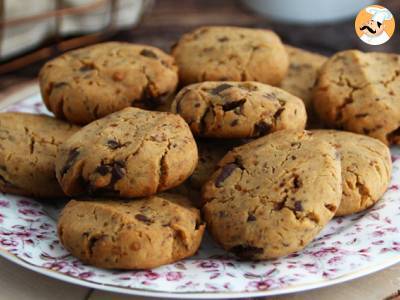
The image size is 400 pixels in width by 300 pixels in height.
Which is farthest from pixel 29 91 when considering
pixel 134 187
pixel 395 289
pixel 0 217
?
pixel 395 289

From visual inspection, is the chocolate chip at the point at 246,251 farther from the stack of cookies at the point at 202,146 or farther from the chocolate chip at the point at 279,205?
the chocolate chip at the point at 279,205

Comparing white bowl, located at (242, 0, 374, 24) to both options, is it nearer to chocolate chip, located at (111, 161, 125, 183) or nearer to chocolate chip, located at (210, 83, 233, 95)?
chocolate chip, located at (210, 83, 233, 95)

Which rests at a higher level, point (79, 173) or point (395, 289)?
point (79, 173)

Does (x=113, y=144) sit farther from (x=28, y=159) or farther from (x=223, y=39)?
(x=223, y=39)

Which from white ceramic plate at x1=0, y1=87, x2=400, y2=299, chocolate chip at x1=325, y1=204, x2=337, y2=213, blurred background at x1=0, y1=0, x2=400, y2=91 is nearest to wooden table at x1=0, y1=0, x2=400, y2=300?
blurred background at x1=0, y1=0, x2=400, y2=91

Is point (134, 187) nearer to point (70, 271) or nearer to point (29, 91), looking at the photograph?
point (70, 271)

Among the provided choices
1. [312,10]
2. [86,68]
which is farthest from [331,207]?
[312,10]

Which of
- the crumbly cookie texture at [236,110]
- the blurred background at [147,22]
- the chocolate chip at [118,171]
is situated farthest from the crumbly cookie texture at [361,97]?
the blurred background at [147,22]
